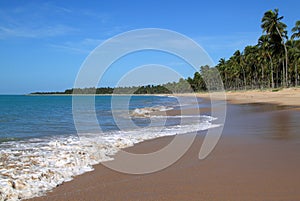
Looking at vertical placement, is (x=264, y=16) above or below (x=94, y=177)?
above

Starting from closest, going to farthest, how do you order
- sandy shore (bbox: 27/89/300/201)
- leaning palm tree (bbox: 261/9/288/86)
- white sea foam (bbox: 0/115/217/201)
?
sandy shore (bbox: 27/89/300/201) → white sea foam (bbox: 0/115/217/201) → leaning palm tree (bbox: 261/9/288/86)

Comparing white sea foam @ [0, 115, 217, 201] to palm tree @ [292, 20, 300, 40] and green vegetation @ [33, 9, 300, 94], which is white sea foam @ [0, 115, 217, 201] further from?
palm tree @ [292, 20, 300, 40]

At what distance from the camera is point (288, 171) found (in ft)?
15.5

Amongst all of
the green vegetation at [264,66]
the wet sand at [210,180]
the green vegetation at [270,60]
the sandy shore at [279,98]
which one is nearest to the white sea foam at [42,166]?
the wet sand at [210,180]

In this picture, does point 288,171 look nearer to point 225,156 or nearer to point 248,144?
point 225,156

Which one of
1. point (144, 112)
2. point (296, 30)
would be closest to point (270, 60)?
point (296, 30)

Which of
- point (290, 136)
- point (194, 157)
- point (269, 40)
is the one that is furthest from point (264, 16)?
point (194, 157)

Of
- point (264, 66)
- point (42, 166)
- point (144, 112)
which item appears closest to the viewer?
point (42, 166)

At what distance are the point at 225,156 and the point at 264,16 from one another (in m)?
45.5

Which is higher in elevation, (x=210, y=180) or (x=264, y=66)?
(x=264, y=66)

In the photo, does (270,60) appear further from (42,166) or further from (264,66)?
(42,166)

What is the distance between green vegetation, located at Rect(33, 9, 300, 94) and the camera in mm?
44156

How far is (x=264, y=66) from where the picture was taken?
67.9 m

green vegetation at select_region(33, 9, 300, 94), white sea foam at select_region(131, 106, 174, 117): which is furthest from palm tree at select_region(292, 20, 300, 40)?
white sea foam at select_region(131, 106, 174, 117)
